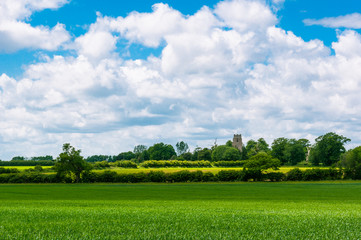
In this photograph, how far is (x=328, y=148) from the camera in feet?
512

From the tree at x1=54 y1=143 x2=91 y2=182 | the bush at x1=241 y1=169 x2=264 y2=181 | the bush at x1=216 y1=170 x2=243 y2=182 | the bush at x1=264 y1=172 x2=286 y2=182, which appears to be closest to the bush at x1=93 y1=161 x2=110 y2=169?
the tree at x1=54 y1=143 x2=91 y2=182

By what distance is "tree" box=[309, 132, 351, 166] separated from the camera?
513 ft

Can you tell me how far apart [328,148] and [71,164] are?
11328 centimetres

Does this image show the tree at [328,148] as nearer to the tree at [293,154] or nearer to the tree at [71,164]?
the tree at [293,154]

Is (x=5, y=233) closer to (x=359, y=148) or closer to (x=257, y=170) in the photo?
(x=257, y=170)

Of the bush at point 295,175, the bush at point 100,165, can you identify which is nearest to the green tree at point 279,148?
the bush at point 295,175

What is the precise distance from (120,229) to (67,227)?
158 cm

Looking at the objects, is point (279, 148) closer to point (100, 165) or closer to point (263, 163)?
point (263, 163)

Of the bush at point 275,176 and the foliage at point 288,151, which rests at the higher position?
the foliage at point 288,151

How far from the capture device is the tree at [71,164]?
322ft

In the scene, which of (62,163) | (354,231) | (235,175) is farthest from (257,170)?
(354,231)

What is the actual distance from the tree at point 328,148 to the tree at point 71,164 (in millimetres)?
→ 107868

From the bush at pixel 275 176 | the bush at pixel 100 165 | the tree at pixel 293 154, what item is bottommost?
the bush at pixel 275 176

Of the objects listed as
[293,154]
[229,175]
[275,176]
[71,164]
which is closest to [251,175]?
[275,176]
